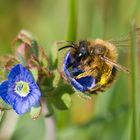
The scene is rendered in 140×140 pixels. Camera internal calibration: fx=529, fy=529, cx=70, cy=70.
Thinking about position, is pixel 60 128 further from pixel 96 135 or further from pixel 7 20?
pixel 7 20

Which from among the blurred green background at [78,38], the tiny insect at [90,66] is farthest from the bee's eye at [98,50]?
the blurred green background at [78,38]

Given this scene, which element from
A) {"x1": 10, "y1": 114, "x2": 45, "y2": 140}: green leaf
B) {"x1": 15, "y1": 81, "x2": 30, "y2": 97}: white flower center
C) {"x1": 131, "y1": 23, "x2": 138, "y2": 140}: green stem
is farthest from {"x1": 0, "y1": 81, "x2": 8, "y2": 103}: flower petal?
{"x1": 10, "y1": 114, "x2": 45, "y2": 140}: green leaf

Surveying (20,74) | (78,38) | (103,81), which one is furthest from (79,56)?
(78,38)

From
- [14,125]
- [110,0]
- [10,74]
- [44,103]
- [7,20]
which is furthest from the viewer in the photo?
[7,20]

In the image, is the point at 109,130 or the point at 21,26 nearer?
the point at 109,130

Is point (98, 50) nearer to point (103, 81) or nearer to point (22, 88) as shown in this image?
point (103, 81)

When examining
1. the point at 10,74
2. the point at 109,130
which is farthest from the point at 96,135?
the point at 10,74
